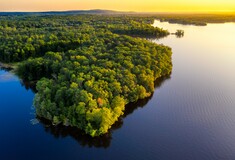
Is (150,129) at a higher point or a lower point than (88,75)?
lower

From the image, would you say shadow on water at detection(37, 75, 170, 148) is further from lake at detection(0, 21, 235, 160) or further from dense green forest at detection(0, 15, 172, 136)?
dense green forest at detection(0, 15, 172, 136)

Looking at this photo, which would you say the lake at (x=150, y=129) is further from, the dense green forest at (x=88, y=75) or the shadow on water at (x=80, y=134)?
the dense green forest at (x=88, y=75)

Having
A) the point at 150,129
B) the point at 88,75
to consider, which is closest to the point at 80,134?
the point at 150,129

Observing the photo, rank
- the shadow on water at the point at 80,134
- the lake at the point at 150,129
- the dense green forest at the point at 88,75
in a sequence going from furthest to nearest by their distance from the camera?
1. the dense green forest at the point at 88,75
2. the shadow on water at the point at 80,134
3. the lake at the point at 150,129

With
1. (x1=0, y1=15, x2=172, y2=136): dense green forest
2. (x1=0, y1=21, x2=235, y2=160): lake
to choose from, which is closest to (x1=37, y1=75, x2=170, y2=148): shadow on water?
(x1=0, y1=21, x2=235, y2=160): lake

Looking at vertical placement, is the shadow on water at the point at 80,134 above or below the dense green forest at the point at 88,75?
below

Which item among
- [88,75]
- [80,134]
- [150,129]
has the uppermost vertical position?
[88,75]

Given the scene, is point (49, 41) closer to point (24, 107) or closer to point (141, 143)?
point (24, 107)

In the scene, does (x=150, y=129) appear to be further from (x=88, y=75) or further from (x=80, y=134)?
(x=88, y=75)

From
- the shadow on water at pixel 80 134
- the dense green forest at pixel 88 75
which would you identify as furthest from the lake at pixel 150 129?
the dense green forest at pixel 88 75

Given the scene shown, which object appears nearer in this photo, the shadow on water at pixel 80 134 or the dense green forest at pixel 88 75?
the shadow on water at pixel 80 134
